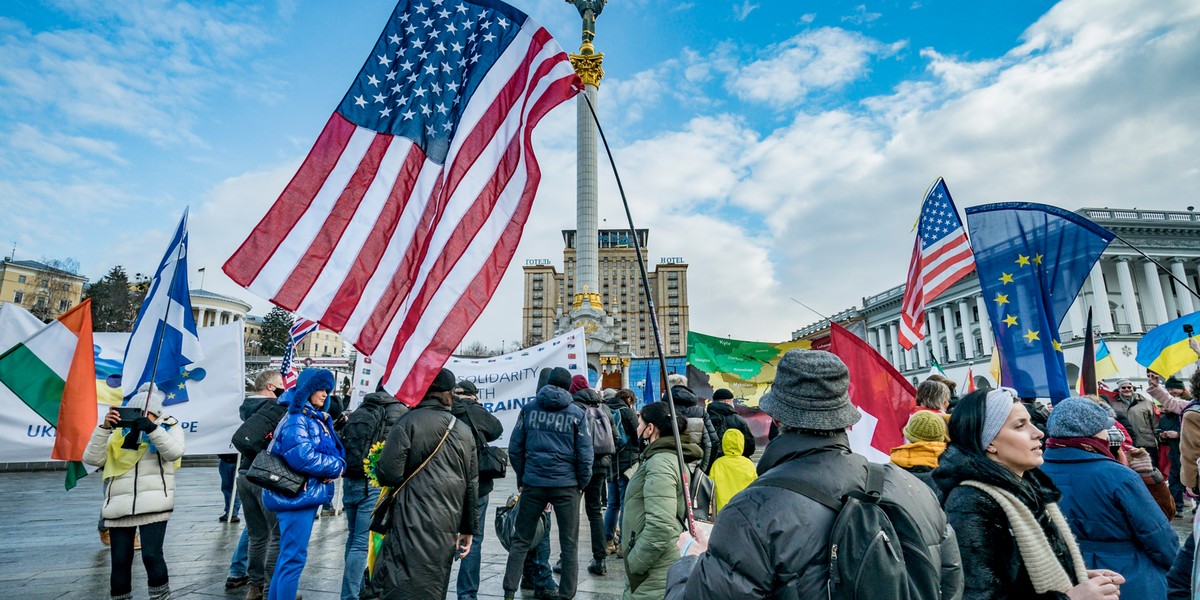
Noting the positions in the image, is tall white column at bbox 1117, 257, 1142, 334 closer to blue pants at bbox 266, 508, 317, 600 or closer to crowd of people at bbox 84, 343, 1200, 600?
crowd of people at bbox 84, 343, 1200, 600

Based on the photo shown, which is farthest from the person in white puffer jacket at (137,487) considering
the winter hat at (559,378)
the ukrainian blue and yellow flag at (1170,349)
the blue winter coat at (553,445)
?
the ukrainian blue and yellow flag at (1170,349)

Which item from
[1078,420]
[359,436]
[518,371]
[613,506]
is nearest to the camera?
[1078,420]

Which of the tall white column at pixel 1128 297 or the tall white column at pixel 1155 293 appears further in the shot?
the tall white column at pixel 1128 297

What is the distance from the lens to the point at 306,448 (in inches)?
177

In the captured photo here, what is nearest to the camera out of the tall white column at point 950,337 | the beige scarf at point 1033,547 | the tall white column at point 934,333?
the beige scarf at point 1033,547

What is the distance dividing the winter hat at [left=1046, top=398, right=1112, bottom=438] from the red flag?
9.55 feet

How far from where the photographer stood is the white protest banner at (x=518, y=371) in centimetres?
1028

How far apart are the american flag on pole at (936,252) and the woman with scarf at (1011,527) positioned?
6875 mm

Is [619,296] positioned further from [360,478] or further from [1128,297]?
[360,478]

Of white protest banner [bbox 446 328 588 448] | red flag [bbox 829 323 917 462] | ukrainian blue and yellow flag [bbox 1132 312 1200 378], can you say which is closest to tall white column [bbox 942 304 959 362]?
ukrainian blue and yellow flag [bbox 1132 312 1200 378]

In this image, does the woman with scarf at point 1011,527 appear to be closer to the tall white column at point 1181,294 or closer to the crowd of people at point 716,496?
the crowd of people at point 716,496

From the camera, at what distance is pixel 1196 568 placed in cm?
237

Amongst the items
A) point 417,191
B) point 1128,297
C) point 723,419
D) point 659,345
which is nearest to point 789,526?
point 659,345

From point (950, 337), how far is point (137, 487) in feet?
221
